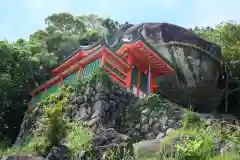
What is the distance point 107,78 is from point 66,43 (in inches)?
284

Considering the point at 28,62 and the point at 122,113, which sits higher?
the point at 28,62

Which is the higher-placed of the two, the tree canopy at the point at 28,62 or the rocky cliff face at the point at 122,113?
the tree canopy at the point at 28,62

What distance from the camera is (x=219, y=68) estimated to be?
2269cm

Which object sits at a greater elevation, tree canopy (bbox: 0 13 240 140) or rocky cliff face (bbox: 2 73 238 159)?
tree canopy (bbox: 0 13 240 140)

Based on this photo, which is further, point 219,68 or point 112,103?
point 219,68

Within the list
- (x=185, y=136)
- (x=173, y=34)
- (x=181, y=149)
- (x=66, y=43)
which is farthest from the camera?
(x=173, y=34)

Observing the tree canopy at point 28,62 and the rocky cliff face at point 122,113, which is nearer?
the rocky cliff face at point 122,113

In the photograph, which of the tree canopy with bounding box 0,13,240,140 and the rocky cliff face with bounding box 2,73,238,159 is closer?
the rocky cliff face with bounding box 2,73,238,159

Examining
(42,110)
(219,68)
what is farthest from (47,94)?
(219,68)

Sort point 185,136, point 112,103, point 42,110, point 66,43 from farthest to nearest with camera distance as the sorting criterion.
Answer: point 66,43 < point 42,110 < point 112,103 < point 185,136

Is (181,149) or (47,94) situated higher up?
(47,94)

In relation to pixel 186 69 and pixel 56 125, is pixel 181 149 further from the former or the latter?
pixel 186 69

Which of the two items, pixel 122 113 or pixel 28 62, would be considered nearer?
pixel 122 113

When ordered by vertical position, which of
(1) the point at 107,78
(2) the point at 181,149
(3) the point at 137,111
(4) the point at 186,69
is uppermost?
(4) the point at 186,69
